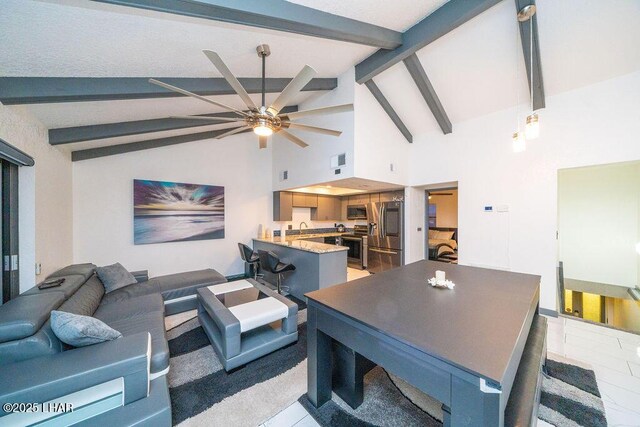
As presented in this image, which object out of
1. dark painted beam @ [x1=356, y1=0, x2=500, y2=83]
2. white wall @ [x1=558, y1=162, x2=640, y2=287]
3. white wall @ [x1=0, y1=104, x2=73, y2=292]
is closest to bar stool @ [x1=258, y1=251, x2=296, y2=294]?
white wall @ [x1=0, y1=104, x2=73, y2=292]

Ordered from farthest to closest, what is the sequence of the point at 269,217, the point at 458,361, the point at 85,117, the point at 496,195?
1. the point at 269,217
2. the point at 496,195
3. the point at 85,117
4. the point at 458,361

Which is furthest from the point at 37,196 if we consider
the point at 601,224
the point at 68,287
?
the point at 601,224

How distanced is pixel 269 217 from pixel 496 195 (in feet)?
14.6

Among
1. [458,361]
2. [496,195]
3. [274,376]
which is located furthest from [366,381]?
[496,195]

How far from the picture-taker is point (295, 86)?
193 cm

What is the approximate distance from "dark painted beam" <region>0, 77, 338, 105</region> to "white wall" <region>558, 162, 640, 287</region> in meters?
5.57

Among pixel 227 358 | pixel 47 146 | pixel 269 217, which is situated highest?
pixel 47 146

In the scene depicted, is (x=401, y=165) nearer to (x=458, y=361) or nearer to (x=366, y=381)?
(x=366, y=381)

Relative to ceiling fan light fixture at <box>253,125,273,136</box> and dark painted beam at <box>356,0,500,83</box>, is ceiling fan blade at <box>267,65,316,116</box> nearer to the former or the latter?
ceiling fan light fixture at <box>253,125,273,136</box>

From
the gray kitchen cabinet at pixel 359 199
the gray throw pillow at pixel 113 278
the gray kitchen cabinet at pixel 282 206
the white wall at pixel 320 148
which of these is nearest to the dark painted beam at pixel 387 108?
the white wall at pixel 320 148

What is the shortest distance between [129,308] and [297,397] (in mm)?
2008

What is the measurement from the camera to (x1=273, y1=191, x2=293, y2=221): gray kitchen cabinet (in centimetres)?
526

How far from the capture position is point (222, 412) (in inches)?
62.7

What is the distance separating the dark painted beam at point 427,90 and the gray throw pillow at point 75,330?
4.17 metres
